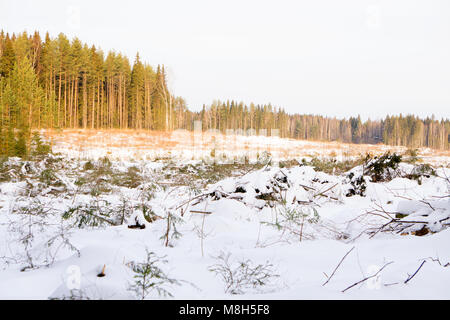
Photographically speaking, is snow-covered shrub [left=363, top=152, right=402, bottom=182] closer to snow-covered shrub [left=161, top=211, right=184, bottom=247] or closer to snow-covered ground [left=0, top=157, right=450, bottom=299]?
snow-covered ground [left=0, top=157, right=450, bottom=299]

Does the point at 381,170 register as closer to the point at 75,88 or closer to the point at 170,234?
the point at 170,234

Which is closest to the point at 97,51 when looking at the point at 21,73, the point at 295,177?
the point at 21,73

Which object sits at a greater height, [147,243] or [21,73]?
[21,73]

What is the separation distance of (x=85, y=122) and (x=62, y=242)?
152 ft

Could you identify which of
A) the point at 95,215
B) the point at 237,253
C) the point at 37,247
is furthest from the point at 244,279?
the point at 95,215

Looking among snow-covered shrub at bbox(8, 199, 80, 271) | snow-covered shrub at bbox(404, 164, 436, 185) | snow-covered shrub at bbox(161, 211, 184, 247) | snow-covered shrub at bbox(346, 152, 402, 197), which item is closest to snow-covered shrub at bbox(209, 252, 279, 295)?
snow-covered shrub at bbox(161, 211, 184, 247)

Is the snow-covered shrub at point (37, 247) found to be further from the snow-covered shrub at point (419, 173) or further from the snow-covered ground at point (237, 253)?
the snow-covered shrub at point (419, 173)

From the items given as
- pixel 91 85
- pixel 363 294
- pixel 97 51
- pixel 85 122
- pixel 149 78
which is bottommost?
pixel 363 294

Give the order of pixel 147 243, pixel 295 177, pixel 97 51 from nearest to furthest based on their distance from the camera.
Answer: pixel 147 243
pixel 295 177
pixel 97 51

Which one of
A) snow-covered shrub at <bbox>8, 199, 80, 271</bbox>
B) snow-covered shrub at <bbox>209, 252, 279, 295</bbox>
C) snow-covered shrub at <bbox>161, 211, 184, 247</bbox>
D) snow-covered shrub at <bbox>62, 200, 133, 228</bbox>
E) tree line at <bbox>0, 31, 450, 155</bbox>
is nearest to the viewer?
snow-covered shrub at <bbox>209, 252, 279, 295</bbox>

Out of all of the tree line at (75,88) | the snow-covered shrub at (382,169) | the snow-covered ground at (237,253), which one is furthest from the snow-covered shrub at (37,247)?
the tree line at (75,88)
